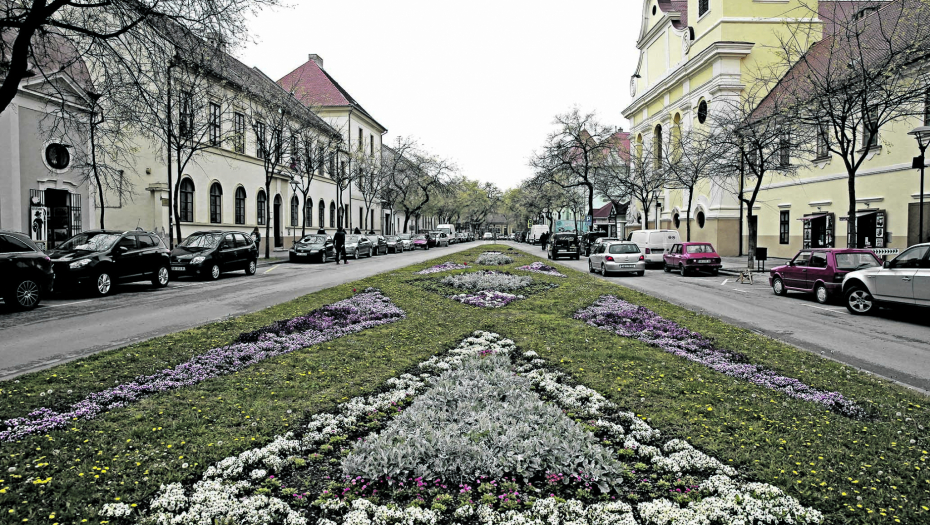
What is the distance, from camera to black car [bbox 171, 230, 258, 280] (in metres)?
19.1

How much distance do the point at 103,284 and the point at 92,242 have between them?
1624mm

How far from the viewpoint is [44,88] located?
20938 mm

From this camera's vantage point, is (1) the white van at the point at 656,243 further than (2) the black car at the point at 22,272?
Yes

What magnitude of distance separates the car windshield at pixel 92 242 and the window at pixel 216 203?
18.2 metres

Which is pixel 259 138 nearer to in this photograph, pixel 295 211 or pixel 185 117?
pixel 185 117

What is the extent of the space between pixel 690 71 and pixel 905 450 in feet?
140

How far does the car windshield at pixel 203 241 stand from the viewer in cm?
2036

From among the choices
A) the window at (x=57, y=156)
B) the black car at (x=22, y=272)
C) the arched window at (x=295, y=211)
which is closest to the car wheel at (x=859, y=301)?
the black car at (x=22, y=272)

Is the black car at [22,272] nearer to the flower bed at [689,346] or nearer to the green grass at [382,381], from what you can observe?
the green grass at [382,381]

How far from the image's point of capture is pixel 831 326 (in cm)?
1093

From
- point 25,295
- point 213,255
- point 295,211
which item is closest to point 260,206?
point 295,211

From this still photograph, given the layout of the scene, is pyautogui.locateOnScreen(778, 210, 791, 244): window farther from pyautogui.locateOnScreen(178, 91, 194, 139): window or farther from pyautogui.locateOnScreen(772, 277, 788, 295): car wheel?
pyautogui.locateOnScreen(178, 91, 194, 139): window

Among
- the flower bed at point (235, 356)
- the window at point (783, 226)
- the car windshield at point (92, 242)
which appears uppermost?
the window at point (783, 226)

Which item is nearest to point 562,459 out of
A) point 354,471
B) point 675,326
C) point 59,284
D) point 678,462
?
point 678,462
